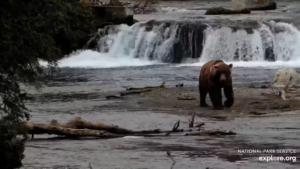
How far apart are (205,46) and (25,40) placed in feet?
80.3

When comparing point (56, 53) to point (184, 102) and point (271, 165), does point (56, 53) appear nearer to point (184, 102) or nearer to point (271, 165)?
point (271, 165)

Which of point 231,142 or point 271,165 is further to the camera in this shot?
point 231,142

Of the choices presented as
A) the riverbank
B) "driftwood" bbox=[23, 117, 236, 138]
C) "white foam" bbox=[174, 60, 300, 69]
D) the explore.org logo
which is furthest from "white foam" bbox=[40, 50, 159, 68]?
the explore.org logo

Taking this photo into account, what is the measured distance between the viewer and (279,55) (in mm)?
31391

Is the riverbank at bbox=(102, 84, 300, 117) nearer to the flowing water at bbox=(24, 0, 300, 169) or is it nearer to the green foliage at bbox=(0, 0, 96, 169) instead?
the flowing water at bbox=(24, 0, 300, 169)

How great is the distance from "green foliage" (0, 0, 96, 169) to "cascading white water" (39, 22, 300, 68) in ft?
71.2

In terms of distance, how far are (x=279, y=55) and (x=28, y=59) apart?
79.2 feet

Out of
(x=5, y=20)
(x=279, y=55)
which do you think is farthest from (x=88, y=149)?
(x=279, y=55)

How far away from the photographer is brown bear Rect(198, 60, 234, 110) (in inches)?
622

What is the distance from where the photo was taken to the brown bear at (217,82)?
51.8 feet

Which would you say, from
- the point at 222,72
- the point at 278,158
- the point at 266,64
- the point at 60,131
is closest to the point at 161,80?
the point at 266,64

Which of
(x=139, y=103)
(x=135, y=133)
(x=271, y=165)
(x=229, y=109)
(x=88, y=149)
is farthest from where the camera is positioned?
(x=139, y=103)

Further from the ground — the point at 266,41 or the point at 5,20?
the point at 5,20

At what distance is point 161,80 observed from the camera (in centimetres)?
2409
